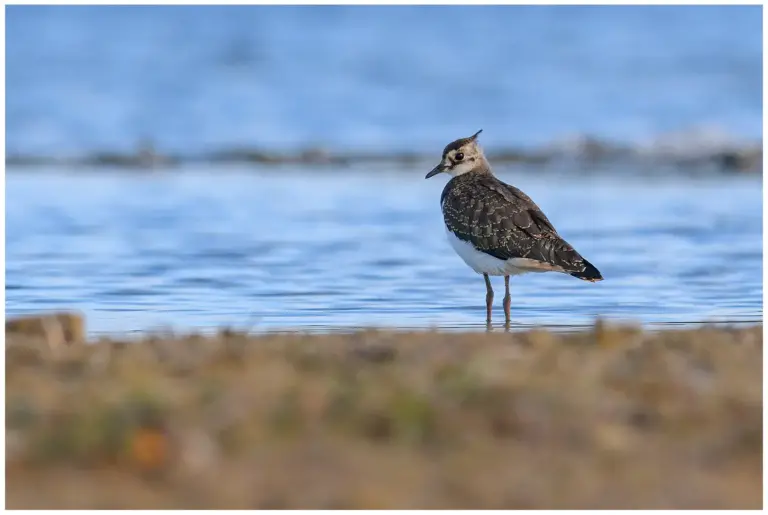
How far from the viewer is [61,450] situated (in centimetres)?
466

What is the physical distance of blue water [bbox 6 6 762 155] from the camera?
74.5 feet

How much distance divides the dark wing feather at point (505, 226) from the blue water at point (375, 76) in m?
11.5

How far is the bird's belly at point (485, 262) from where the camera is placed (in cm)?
945

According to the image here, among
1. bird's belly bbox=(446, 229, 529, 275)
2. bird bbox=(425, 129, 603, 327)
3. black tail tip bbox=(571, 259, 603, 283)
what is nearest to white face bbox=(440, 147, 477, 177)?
bird bbox=(425, 129, 603, 327)

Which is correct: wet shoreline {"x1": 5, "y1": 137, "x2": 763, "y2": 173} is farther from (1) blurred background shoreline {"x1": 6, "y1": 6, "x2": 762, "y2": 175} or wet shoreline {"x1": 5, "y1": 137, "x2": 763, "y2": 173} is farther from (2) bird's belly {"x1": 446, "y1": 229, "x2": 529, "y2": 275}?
(2) bird's belly {"x1": 446, "y1": 229, "x2": 529, "y2": 275}

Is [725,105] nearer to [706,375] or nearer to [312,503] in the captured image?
[706,375]

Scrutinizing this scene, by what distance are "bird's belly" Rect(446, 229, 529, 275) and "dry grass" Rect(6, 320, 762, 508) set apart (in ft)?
10.8

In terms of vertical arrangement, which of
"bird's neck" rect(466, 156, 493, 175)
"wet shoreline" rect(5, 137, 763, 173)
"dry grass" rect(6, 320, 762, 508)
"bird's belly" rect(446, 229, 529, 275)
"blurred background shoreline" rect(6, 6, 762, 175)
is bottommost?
"dry grass" rect(6, 320, 762, 508)

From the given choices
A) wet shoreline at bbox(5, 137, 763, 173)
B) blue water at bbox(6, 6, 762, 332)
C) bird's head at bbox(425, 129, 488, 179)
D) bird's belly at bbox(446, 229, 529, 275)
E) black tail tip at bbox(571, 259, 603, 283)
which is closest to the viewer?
black tail tip at bbox(571, 259, 603, 283)

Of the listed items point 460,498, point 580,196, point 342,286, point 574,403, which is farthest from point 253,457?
point 580,196

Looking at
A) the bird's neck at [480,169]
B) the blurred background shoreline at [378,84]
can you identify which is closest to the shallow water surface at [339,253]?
the bird's neck at [480,169]

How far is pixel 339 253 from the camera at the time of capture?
12.2m

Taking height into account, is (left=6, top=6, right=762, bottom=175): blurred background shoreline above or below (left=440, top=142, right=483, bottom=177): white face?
above

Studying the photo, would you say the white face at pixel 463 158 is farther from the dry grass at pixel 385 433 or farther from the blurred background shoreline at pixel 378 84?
the blurred background shoreline at pixel 378 84
